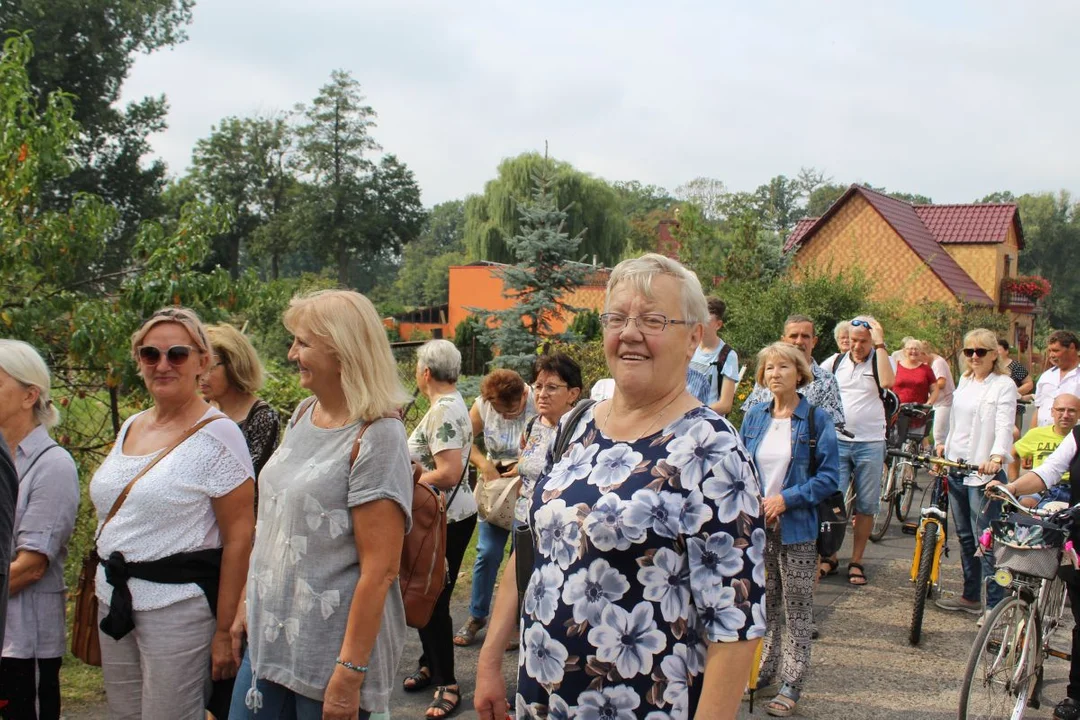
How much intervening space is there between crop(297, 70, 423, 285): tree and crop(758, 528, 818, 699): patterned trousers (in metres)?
69.8

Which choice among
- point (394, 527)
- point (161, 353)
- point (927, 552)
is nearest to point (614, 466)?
point (394, 527)

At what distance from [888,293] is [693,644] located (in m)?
29.8

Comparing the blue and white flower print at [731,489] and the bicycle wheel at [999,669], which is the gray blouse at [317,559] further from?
the bicycle wheel at [999,669]

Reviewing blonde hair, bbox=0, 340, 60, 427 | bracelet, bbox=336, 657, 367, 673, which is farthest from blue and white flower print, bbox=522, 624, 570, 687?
blonde hair, bbox=0, 340, 60, 427

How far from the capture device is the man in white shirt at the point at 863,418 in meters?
7.50

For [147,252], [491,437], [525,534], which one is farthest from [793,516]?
[147,252]

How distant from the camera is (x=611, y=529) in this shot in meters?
2.14

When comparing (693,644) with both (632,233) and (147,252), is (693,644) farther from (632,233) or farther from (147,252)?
(632,233)

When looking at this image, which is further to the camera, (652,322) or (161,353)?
(161,353)

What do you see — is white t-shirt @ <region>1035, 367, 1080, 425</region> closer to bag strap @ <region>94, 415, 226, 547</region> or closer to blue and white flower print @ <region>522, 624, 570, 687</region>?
blue and white flower print @ <region>522, 624, 570, 687</region>

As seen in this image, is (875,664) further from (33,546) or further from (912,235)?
(912,235)

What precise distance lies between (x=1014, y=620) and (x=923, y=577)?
4.85 feet

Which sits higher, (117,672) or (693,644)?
(693,644)

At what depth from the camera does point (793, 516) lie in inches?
199
